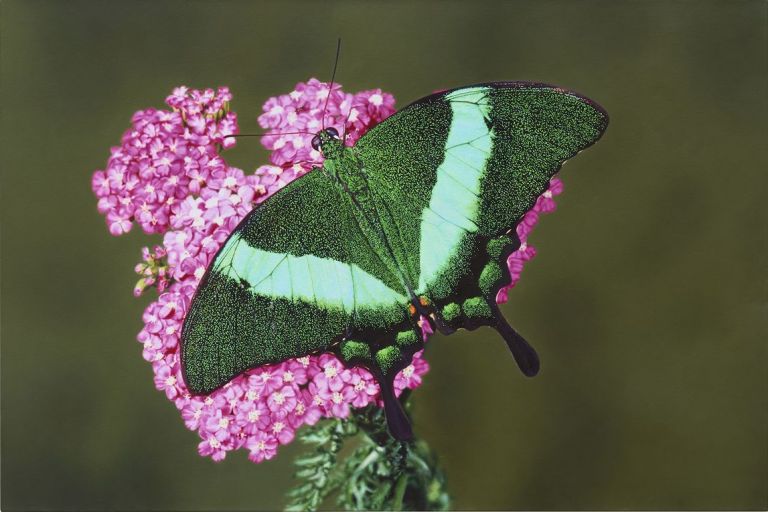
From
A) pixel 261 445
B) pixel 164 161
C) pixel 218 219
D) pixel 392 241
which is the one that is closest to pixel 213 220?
pixel 218 219

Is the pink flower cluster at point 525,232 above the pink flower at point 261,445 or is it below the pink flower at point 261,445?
above

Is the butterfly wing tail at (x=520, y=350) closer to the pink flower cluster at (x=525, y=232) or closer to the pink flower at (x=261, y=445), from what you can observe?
the pink flower cluster at (x=525, y=232)

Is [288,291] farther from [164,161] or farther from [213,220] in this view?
[164,161]

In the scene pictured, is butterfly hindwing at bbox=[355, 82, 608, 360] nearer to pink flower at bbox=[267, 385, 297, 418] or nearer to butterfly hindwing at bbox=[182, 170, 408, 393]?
butterfly hindwing at bbox=[182, 170, 408, 393]

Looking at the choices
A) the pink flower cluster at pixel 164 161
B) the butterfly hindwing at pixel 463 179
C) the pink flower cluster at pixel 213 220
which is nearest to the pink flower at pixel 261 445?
the pink flower cluster at pixel 213 220

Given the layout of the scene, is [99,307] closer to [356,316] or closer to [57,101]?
[57,101]

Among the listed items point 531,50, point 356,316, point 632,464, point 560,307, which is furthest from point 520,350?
point 531,50
